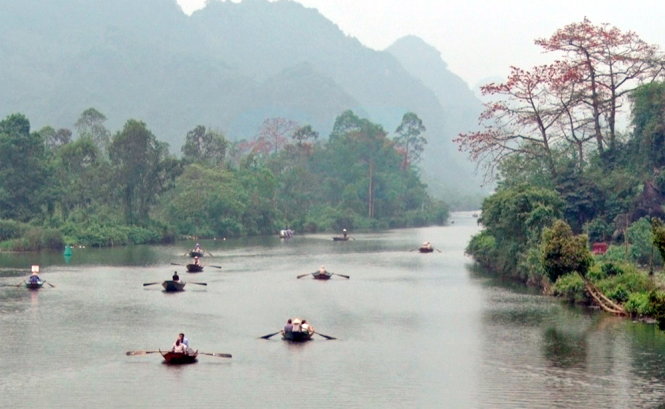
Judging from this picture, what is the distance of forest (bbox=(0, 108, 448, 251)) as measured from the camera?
88.1 meters

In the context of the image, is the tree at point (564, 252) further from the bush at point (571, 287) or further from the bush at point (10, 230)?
the bush at point (10, 230)

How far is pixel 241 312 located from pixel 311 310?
3408 millimetres

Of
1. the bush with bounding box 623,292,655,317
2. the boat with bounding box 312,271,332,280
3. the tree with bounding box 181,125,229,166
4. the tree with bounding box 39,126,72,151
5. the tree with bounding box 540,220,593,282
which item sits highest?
the tree with bounding box 39,126,72,151

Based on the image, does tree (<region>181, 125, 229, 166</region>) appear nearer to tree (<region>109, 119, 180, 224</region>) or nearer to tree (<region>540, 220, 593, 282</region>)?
tree (<region>109, 119, 180, 224</region>)

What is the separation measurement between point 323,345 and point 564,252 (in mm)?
13315

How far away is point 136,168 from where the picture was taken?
Result: 97.6m

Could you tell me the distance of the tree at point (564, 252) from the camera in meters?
44.1

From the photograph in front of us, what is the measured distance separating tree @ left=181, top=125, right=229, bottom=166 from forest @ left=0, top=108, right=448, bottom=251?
0.42 ft

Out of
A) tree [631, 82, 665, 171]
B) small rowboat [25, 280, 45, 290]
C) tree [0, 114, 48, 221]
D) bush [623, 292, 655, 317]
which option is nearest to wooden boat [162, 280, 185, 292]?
small rowboat [25, 280, 45, 290]

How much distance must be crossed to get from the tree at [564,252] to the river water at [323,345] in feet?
6.90

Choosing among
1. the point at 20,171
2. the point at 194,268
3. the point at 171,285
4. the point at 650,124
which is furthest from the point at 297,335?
the point at 20,171

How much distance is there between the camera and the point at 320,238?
10444 cm

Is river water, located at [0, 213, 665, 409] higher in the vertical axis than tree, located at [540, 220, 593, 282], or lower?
lower

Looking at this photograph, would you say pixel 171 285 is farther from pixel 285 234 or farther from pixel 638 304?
pixel 285 234
